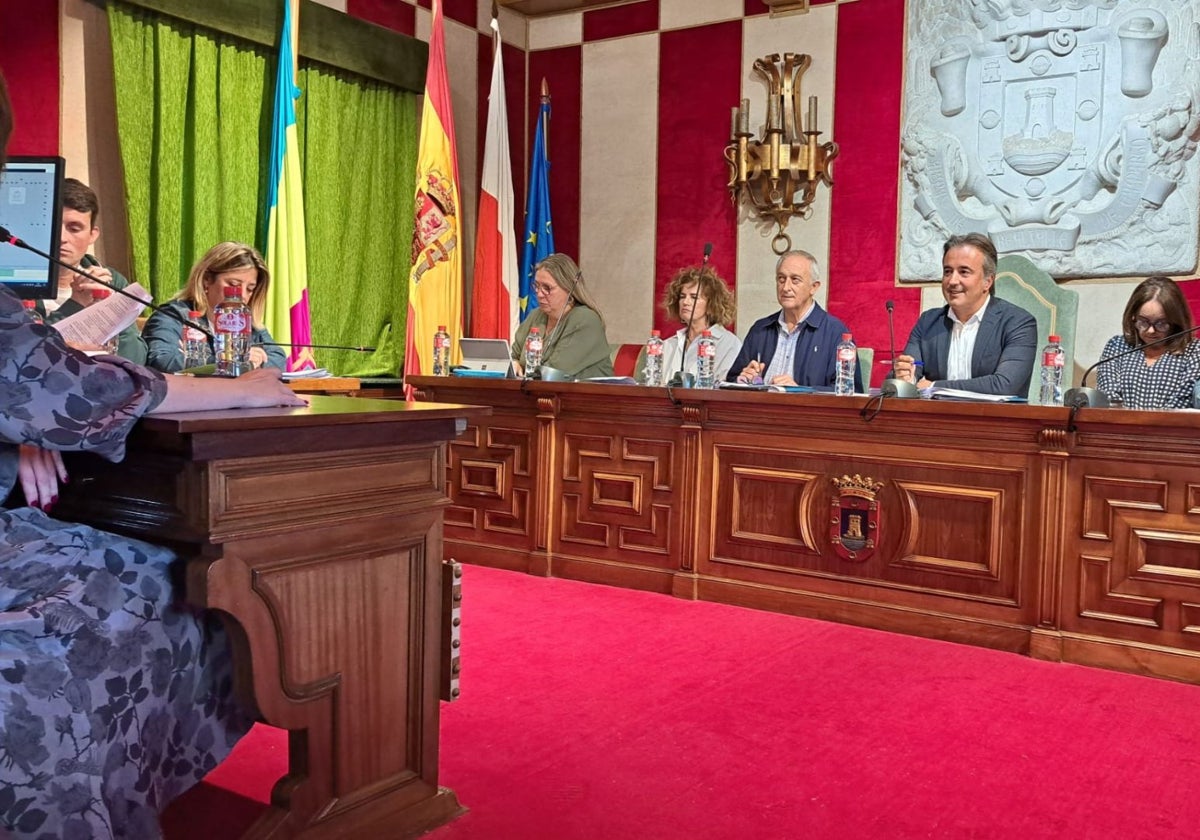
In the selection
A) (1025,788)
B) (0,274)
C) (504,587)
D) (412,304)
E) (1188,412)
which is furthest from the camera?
(412,304)

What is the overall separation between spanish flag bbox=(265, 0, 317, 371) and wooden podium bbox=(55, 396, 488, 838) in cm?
343

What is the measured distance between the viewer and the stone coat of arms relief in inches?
197

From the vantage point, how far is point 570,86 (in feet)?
22.4

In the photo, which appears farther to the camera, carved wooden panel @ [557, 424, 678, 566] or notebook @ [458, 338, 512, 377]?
notebook @ [458, 338, 512, 377]

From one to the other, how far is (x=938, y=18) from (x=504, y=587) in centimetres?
377

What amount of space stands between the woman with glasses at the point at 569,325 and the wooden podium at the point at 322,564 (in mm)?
2883

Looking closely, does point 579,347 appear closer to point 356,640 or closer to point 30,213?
point 30,213

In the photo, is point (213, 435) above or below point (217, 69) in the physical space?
below

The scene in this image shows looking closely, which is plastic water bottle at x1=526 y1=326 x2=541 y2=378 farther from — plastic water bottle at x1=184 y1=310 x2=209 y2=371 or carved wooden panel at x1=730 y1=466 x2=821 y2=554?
plastic water bottle at x1=184 y1=310 x2=209 y2=371

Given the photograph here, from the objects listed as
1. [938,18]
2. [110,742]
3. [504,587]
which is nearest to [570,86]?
[938,18]

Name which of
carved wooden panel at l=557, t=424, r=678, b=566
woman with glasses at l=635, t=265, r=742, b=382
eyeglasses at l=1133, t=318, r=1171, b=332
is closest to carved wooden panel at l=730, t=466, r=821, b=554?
carved wooden panel at l=557, t=424, r=678, b=566

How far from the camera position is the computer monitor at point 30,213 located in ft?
8.77

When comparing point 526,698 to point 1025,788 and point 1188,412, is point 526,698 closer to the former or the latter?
point 1025,788

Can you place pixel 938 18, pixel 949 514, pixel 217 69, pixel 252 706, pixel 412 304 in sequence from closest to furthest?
1. pixel 252 706
2. pixel 949 514
3. pixel 217 69
4. pixel 938 18
5. pixel 412 304
